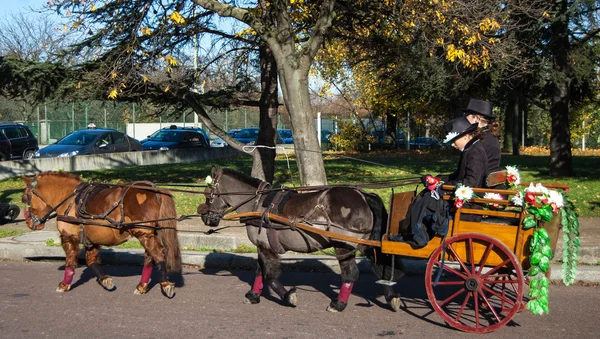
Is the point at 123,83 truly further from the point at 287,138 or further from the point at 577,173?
the point at 287,138

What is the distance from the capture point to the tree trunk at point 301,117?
1165 cm

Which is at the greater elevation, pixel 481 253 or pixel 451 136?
pixel 451 136

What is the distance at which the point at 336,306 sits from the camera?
7.37m

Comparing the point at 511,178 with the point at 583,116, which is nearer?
the point at 511,178

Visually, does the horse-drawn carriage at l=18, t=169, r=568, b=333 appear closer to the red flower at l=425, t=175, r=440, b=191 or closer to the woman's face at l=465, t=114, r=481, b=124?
the red flower at l=425, t=175, r=440, b=191

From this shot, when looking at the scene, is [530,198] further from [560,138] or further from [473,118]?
[560,138]

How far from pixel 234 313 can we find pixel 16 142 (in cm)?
2439

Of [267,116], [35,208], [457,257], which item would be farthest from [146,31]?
[457,257]

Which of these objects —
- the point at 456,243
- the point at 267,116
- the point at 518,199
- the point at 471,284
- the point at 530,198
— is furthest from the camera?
the point at 267,116

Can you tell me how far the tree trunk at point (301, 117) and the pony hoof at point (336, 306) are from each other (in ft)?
14.3

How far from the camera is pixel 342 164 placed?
24672 millimetres

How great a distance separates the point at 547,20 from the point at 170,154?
1639cm

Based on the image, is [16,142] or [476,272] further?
[16,142]

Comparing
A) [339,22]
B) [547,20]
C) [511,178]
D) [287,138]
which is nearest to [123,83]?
[339,22]
